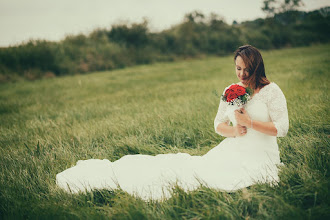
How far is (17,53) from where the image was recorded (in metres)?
15.3

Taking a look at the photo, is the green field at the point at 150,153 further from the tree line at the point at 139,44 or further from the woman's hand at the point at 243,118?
the tree line at the point at 139,44

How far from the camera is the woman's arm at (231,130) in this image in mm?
2330

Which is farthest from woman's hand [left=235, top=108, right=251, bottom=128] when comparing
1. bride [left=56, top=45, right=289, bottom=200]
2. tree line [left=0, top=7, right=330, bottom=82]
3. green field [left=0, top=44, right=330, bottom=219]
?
tree line [left=0, top=7, right=330, bottom=82]

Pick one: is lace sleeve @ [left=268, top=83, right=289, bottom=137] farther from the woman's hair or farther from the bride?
the woman's hair

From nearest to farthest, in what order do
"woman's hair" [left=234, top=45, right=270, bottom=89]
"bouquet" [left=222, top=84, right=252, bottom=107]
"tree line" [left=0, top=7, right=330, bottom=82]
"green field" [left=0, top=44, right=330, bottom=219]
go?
"green field" [left=0, top=44, right=330, bottom=219] < "bouquet" [left=222, top=84, right=252, bottom=107] < "woman's hair" [left=234, top=45, right=270, bottom=89] < "tree line" [left=0, top=7, right=330, bottom=82]

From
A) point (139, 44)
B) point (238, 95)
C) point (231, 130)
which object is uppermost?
point (139, 44)

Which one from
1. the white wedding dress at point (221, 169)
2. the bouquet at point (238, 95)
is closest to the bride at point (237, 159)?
the white wedding dress at point (221, 169)

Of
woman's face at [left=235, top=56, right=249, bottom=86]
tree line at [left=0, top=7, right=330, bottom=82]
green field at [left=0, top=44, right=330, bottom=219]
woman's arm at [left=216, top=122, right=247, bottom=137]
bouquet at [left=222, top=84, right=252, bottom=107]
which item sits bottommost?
green field at [left=0, top=44, right=330, bottom=219]

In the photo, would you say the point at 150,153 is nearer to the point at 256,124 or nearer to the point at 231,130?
the point at 231,130

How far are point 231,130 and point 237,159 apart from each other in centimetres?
32

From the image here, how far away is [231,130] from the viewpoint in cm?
244

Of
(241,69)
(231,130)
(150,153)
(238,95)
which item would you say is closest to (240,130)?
(231,130)

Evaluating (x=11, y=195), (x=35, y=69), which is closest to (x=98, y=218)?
(x=11, y=195)

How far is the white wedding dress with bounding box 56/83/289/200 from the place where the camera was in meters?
2.22
